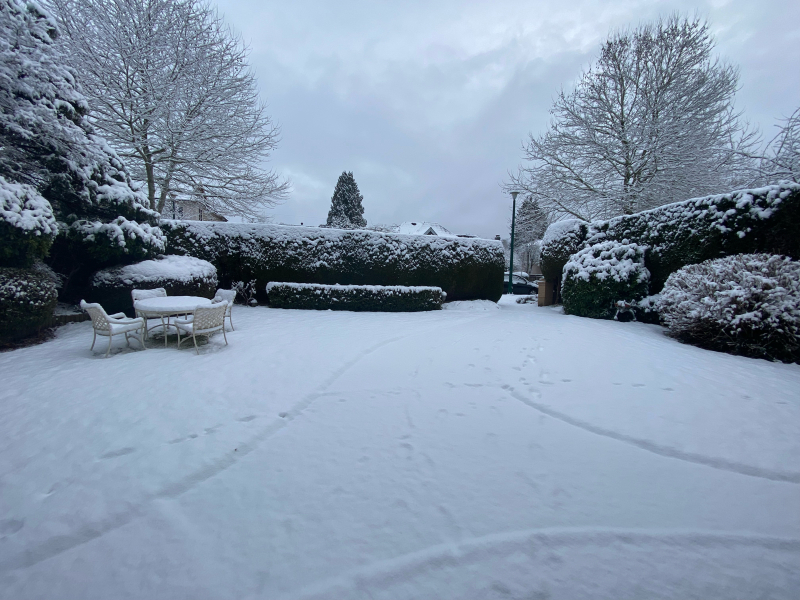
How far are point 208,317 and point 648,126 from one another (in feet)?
47.2

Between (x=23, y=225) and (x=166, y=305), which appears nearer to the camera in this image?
(x=23, y=225)

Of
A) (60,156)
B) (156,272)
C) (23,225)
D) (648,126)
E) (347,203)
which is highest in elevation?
(347,203)

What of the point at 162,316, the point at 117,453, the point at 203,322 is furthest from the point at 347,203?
the point at 117,453

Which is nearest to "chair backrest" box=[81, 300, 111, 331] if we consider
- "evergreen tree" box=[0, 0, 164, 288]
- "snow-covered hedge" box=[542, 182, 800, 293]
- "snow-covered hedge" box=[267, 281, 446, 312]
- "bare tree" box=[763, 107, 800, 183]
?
"evergreen tree" box=[0, 0, 164, 288]

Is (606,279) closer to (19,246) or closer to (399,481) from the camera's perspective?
(399,481)

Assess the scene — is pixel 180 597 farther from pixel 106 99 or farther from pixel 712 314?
pixel 106 99

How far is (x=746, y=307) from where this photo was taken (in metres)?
4.54

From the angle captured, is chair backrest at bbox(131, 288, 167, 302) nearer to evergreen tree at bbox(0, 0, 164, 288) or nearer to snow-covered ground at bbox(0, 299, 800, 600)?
evergreen tree at bbox(0, 0, 164, 288)

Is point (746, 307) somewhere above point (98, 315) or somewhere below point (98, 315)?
above

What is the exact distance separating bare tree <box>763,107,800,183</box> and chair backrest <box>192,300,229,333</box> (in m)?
11.4

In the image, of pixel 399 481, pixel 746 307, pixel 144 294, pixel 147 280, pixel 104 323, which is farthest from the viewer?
pixel 147 280

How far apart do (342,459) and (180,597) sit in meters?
1.10

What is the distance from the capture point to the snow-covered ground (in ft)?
5.08

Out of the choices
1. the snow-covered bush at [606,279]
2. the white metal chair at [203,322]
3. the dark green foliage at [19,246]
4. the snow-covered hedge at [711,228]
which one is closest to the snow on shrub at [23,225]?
the dark green foliage at [19,246]
